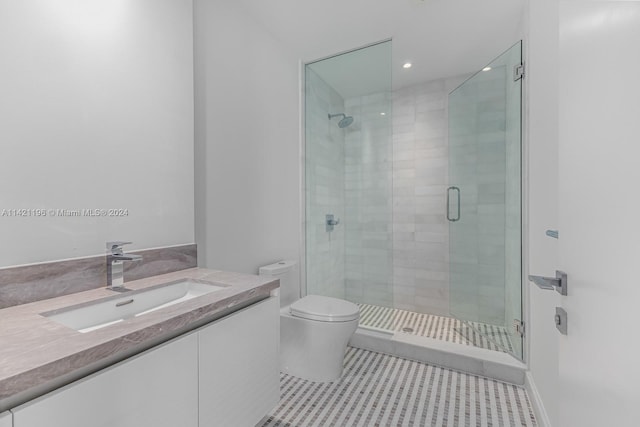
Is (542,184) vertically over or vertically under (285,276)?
over

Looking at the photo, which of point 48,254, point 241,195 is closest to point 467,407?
point 241,195

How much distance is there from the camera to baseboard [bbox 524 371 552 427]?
1428 mm

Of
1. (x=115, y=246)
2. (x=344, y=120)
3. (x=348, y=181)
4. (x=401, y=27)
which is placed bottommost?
(x=115, y=246)

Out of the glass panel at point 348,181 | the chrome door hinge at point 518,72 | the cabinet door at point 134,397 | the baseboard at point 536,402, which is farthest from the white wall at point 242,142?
the baseboard at point 536,402

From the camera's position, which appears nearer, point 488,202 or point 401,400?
point 401,400

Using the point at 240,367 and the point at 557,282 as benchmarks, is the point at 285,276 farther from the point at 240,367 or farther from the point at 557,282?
the point at 557,282

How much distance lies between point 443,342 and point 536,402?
68 centimetres

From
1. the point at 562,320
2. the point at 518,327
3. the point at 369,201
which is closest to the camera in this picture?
the point at 562,320

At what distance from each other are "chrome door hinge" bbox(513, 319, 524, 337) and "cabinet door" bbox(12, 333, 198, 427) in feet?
6.60

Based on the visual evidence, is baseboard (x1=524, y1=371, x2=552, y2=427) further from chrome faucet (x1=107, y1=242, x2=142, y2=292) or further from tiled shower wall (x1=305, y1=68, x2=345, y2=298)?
chrome faucet (x1=107, y1=242, x2=142, y2=292)

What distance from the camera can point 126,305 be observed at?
1.13m

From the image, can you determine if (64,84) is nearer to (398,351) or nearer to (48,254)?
(48,254)

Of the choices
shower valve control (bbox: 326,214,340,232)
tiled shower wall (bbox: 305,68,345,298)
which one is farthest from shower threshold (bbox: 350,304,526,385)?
shower valve control (bbox: 326,214,340,232)

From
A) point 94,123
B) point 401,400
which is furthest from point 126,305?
point 401,400
